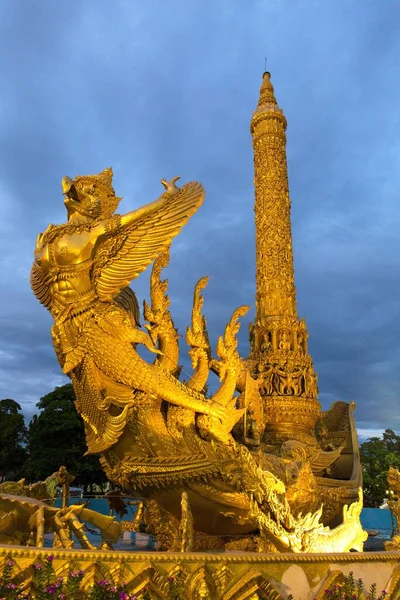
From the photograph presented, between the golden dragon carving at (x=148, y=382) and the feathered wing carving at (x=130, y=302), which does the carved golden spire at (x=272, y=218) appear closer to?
the feathered wing carving at (x=130, y=302)

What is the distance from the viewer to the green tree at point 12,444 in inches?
857

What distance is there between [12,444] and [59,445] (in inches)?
131

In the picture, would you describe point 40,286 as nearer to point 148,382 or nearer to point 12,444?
point 148,382

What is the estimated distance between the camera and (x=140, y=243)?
6.17 meters

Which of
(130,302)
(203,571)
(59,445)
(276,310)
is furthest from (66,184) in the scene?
(59,445)

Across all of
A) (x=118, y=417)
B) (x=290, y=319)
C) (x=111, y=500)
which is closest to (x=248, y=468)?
(x=118, y=417)

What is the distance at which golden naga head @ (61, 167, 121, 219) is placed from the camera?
20.9ft

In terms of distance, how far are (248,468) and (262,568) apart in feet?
6.28

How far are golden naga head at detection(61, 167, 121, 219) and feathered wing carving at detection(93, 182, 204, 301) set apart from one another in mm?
492

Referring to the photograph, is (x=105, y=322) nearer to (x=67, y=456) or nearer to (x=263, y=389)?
(x=263, y=389)

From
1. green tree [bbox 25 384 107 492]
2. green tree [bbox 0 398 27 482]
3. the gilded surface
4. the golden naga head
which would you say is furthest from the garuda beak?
green tree [bbox 0 398 27 482]

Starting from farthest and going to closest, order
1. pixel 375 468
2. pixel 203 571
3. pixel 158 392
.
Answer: pixel 375 468, pixel 158 392, pixel 203 571

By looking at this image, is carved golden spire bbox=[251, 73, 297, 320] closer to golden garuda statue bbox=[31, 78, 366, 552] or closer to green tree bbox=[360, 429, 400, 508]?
golden garuda statue bbox=[31, 78, 366, 552]

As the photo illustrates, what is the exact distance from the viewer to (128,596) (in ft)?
9.31
